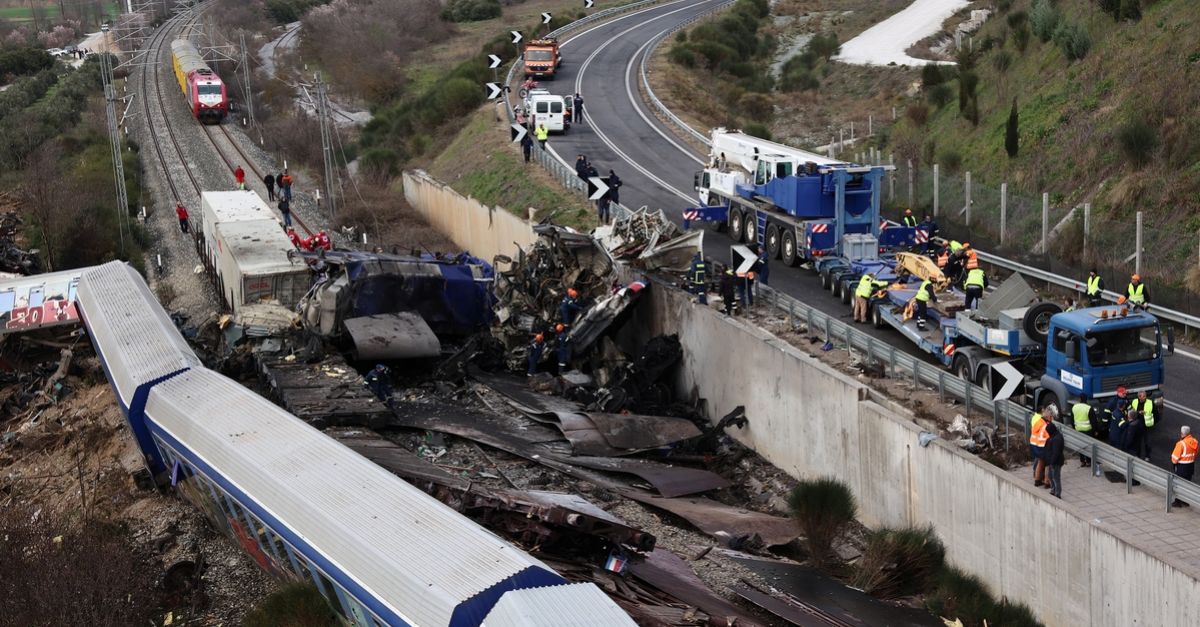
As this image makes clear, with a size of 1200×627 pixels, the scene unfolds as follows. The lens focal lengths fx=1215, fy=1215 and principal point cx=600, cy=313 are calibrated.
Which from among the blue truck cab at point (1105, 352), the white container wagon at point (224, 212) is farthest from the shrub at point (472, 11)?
the blue truck cab at point (1105, 352)

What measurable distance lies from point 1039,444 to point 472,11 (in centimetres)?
8478

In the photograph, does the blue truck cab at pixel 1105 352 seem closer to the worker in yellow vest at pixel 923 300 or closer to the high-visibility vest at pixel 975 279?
the high-visibility vest at pixel 975 279

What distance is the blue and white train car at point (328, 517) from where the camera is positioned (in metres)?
10.7

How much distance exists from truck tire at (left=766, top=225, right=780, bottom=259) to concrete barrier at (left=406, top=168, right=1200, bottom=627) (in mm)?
3551

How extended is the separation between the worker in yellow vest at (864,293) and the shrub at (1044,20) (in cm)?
1976

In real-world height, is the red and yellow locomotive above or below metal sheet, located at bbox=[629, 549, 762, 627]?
above

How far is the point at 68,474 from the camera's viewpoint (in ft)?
73.8

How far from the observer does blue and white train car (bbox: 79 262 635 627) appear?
35.1 feet

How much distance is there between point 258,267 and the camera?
92.7ft

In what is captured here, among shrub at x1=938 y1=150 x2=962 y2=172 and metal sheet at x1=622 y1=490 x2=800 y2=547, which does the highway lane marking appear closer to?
shrub at x1=938 y1=150 x2=962 y2=172

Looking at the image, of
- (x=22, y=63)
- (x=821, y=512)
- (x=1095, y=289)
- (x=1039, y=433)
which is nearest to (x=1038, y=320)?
(x=1095, y=289)

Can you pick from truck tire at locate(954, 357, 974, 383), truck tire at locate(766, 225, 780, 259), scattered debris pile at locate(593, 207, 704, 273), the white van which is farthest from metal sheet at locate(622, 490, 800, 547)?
the white van

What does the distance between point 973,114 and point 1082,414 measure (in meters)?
23.7

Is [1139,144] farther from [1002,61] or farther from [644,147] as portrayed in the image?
[644,147]
